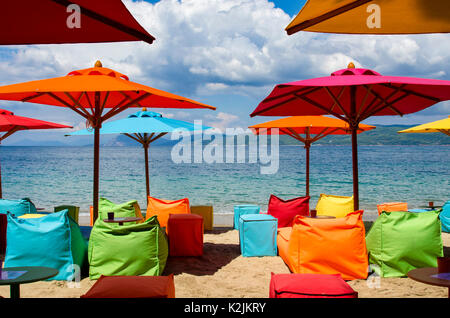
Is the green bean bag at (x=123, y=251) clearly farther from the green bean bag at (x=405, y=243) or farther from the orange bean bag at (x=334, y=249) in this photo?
the green bean bag at (x=405, y=243)

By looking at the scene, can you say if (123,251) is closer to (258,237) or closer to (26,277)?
(26,277)

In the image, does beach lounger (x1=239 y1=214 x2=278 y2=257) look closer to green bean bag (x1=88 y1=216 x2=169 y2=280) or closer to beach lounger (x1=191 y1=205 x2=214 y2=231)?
green bean bag (x1=88 y1=216 x2=169 y2=280)

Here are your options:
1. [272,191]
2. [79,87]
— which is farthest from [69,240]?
[272,191]

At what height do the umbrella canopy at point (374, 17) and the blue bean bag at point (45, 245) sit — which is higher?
the umbrella canopy at point (374, 17)

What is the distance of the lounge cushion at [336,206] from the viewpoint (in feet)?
26.0

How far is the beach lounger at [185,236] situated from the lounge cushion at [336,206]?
9.38 feet

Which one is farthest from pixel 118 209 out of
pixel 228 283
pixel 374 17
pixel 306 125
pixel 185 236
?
pixel 374 17

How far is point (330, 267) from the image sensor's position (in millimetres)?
4977

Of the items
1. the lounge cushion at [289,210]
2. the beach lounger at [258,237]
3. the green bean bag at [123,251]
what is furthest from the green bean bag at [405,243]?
the green bean bag at [123,251]

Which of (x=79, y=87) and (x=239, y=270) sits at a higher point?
(x=79, y=87)

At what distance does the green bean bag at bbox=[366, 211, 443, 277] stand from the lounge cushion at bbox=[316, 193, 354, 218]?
111 inches

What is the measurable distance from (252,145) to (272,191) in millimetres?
102521

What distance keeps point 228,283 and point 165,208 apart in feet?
9.73
